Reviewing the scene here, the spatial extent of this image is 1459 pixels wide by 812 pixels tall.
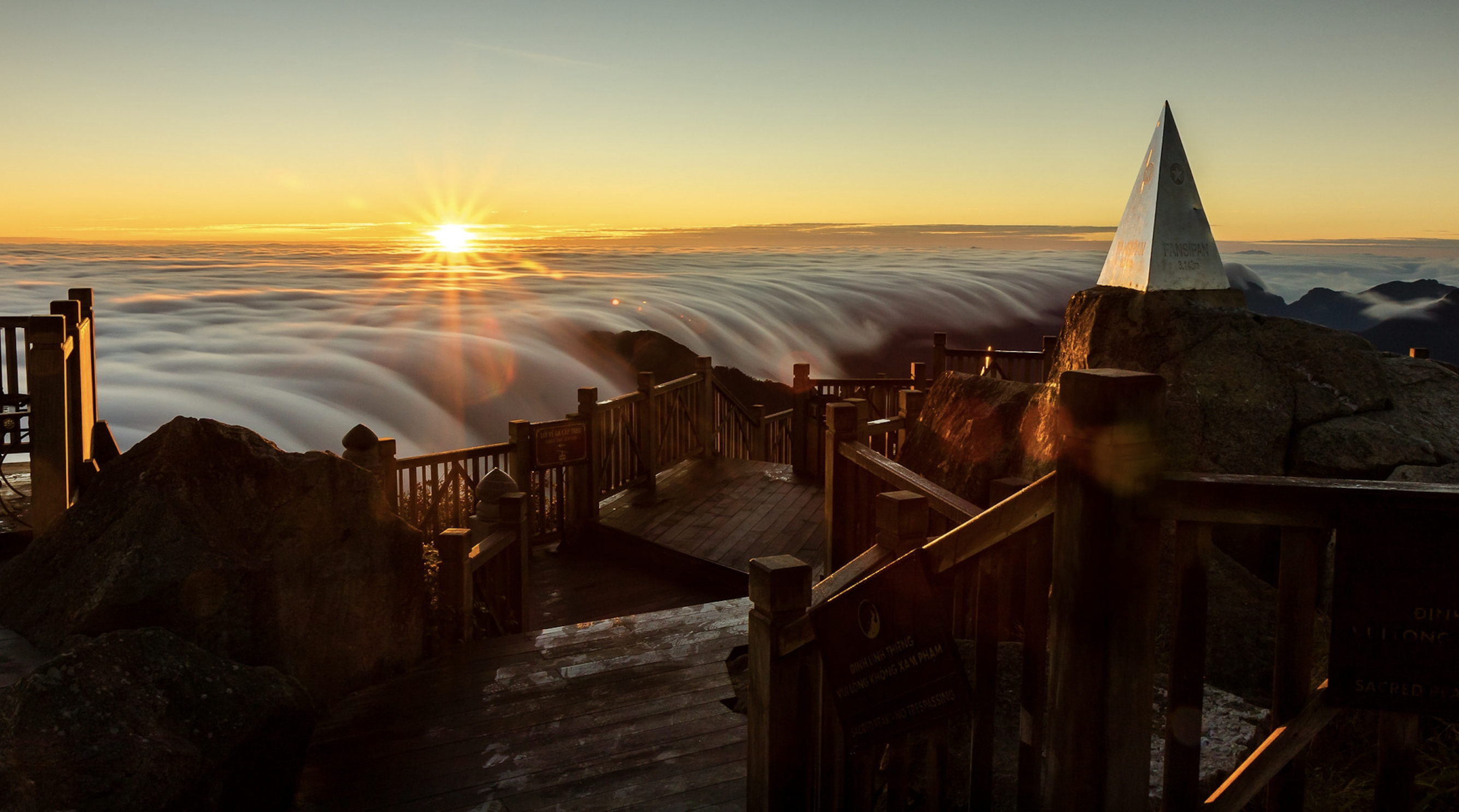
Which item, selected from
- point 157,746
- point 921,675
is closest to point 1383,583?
point 921,675

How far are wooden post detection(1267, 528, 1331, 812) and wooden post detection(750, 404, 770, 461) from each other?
13219 millimetres

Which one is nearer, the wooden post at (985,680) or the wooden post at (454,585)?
the wooden post at (985,680)

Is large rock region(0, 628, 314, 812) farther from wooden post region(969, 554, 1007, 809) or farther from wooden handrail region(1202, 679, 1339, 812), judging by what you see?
wooden handrail region(1202, 679, 1339, 812)

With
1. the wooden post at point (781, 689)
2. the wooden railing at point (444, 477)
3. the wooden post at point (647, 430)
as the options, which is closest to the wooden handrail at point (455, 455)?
the wooden railing at point (444, 477)

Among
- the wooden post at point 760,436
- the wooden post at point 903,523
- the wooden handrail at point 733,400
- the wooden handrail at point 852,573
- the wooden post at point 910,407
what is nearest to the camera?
the wooden handrail at point 852,573

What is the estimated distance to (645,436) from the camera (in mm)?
12719

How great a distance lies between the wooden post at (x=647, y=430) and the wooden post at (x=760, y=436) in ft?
10.2

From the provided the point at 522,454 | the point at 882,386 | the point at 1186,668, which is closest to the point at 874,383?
the point at 882,386

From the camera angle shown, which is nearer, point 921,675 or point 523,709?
point 921,675

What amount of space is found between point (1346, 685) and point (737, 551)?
8.33 metres

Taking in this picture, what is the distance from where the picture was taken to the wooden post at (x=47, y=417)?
285 inches

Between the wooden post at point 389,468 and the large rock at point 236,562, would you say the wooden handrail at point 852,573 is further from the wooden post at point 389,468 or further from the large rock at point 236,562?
the wooden post at point 389,468

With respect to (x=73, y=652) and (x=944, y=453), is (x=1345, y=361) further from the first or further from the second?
(x=73, y=652)

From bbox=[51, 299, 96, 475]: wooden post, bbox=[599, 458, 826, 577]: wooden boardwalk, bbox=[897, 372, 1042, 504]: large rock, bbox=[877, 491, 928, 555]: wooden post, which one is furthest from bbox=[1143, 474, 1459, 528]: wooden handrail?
bbox=[51, 299, 96, 475]: wooden post
